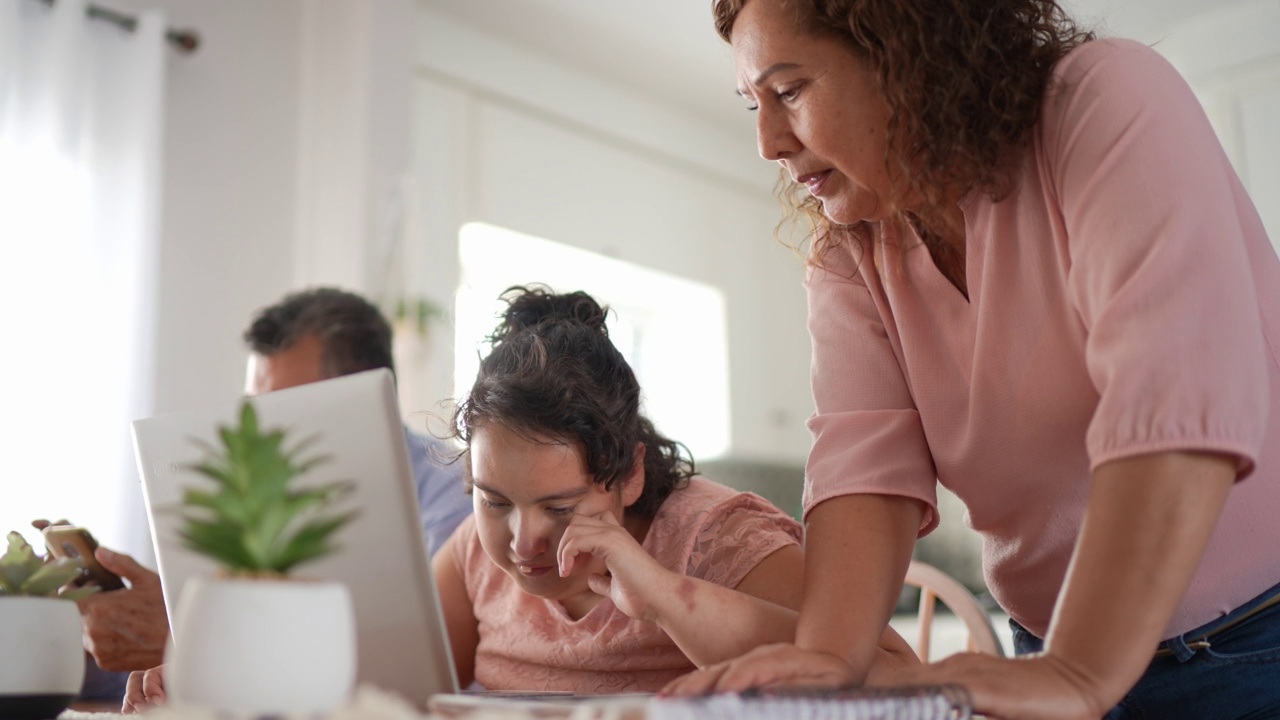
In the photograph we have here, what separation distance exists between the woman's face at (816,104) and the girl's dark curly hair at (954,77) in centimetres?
3

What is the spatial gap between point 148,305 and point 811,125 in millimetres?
2503

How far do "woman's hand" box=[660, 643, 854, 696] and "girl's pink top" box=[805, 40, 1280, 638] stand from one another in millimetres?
247

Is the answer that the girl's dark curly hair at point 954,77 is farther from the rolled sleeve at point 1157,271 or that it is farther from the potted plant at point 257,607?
the potted plant at point 257,607

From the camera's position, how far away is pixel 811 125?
1056mm

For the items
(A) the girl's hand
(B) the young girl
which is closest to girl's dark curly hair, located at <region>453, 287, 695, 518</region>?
(B) the young girl

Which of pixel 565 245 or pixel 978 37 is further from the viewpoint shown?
pixel 565 245

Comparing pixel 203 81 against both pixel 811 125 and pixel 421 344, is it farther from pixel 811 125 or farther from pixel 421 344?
pixel 811 125

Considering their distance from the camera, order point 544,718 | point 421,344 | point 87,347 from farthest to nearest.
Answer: point 421,344
point 87,347
point 544,718

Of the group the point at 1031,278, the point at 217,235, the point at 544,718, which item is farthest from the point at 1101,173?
the point at 217,235

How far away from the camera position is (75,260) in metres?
A: 3.00

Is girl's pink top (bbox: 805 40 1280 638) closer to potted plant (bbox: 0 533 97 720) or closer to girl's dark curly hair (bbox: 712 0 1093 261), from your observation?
girl's dark curly hair (bbox: 712 0 1093 261)

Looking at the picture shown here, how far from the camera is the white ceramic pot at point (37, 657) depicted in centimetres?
88

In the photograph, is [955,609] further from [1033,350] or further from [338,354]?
[338,354]

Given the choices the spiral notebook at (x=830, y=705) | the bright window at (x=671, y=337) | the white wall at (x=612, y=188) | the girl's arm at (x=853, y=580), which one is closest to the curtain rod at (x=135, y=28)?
the white wall at (x=612, y=188)
